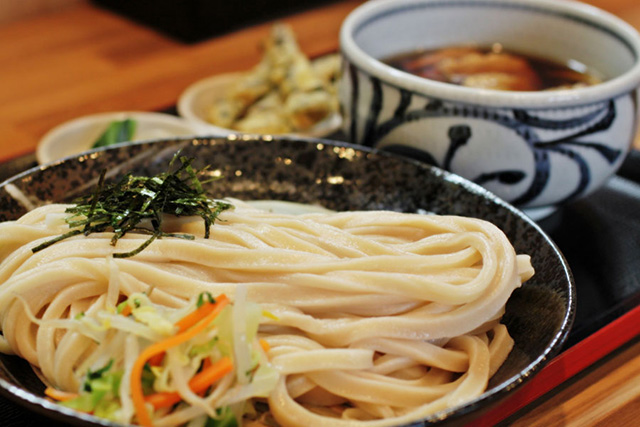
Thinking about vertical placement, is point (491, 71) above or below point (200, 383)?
above

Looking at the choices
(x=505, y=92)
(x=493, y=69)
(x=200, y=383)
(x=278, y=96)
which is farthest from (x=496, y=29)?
(x=200, y=383)

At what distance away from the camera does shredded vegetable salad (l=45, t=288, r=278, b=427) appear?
992 mm

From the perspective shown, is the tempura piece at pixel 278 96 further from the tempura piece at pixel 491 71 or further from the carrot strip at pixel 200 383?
the carrot strip at pixel 200 383

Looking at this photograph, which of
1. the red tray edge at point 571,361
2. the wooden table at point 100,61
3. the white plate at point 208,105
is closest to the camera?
the red tray edge at point 571,361

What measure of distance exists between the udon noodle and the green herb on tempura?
21 mm

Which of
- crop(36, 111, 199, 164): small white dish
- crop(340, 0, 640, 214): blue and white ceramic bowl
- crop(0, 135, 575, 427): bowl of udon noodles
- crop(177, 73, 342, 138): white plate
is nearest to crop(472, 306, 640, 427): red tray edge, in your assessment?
crop(0, 135, 575, 427): bowl of udon noodles

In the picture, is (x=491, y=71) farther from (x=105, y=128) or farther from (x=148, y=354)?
(x=148, y=354)

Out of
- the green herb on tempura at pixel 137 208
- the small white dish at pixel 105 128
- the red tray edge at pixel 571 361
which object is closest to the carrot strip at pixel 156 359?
the green herb on tempura at pixel 137 208

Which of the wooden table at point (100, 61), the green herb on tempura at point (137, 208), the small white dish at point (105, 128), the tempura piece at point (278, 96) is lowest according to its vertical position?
the wooden table at point (100, 61)

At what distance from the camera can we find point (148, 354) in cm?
100

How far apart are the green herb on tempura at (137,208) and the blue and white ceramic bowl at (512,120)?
0.59 meters

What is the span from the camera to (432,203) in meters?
1.64

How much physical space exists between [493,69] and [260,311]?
123 cm

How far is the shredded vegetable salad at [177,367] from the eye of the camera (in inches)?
39.1
